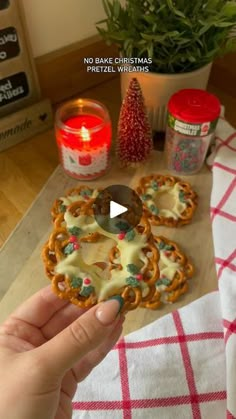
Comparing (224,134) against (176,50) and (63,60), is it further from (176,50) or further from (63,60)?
(63,60)

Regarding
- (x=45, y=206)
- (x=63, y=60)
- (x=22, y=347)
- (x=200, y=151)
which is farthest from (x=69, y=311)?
(x=63, y=60)

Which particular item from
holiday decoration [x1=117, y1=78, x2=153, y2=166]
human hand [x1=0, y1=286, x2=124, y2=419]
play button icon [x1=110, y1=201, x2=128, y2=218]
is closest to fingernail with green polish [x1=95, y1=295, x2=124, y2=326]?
human hand [x1=0, y1=286, x2=124, y2=419]

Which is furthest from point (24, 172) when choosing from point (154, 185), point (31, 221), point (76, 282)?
point (76, 282)

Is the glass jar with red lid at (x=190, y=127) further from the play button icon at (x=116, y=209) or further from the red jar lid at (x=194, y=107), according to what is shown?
the play button icon at (x=116, y=209)

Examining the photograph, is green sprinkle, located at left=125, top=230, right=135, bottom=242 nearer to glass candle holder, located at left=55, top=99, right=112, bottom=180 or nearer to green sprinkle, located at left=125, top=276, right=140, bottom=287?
green sprinkle, located at left=125, top=276, right=140, bottom=287

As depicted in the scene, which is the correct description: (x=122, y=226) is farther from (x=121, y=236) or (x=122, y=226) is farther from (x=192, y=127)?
(x=192, y=127)
